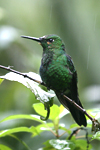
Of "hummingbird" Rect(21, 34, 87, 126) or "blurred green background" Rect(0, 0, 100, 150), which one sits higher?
"blurred green background" Rect(0, 0, 100, 150)

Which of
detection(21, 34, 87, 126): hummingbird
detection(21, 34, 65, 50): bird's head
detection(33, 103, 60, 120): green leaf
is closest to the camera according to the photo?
detection(33, 103, 60, 120): green leaf

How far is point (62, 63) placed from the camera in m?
2.02

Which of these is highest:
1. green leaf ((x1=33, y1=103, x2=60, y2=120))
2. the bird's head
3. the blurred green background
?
the blurred green background

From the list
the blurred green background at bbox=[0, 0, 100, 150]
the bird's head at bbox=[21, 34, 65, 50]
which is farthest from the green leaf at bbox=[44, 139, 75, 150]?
the blurred green background at bbox=[0, 0, 100, 150]

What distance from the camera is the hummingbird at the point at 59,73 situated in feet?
6.42

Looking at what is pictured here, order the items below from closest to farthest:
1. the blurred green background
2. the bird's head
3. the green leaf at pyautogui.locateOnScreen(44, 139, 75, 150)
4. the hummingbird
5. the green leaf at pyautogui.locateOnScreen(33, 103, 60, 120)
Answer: the green leaf at pyautogui.locateOnScreen(44, 139, 75, 150)
the green leaf at pyautogui.locateOnScreen(33, 103, 60, 120)
the hummingbird
the bird's head
the blurred green background

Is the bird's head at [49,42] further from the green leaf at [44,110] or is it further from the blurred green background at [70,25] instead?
the blurred green background at [70,25]

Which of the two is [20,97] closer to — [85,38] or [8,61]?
[8,61]

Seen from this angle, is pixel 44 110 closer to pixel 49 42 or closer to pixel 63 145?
pixel 63 145

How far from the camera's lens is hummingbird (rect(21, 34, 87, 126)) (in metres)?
1.96

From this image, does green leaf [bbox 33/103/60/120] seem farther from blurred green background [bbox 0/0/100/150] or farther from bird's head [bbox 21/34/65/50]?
blurred green background [bbox 0/0/100/150]

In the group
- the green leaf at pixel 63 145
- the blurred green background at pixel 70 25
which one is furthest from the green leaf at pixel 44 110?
the blurred green background at pixel 70 25

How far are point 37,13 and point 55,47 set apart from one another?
16.9ft

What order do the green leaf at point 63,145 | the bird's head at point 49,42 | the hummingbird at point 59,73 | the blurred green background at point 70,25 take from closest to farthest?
the green leaf at point 63,145 → the hummingbird at point 59,73 → the bird's head at point 49,42 → the blurred green background at point 70,25
